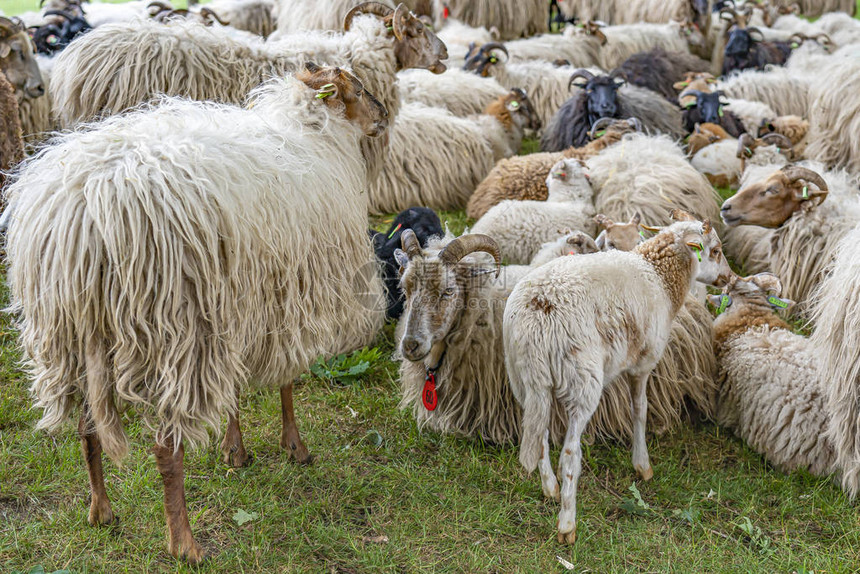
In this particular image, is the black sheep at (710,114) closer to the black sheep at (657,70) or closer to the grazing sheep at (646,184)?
the black sheep at (657,70)

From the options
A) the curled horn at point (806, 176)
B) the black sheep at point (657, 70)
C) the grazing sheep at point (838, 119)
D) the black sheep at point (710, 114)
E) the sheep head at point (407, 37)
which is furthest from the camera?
the black sheep at point (657, 70)

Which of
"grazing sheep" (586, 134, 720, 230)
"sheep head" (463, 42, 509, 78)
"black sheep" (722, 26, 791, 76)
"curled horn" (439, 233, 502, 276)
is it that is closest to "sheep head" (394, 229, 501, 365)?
"curled horn" (439, 233, 502, 276)

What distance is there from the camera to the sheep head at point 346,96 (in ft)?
12.1

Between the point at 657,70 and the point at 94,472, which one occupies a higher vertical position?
the point at 657,70

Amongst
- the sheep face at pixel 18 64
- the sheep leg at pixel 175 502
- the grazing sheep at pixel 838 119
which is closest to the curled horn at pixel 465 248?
the sheep leg at pixel 175 502

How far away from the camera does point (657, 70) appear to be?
8.80 m

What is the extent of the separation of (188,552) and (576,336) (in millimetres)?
1720

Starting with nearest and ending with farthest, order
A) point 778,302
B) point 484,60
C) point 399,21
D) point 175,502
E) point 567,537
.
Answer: point 175,502 < point 567,537 < point 778,302 < point 399,21 < point 484,60

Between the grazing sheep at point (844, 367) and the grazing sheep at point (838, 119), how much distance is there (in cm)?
270

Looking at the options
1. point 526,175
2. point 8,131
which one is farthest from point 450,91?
point 8,131

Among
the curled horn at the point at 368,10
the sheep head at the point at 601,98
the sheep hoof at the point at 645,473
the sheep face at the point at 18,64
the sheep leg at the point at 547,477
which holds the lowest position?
the sheep hoof at the point at 645,473

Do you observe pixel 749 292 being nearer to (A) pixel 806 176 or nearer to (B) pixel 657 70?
(A) pixel 806 176

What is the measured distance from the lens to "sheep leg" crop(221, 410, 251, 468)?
3.71m

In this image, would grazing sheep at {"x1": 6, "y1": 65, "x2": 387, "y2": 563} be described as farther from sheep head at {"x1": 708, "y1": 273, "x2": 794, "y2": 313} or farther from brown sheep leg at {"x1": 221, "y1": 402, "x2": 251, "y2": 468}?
sheep head at {"x1": 708, "y1": 273, "x2": 794, "y2": 313}
